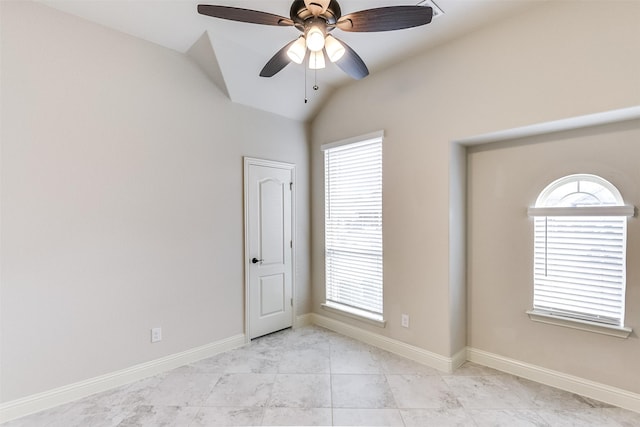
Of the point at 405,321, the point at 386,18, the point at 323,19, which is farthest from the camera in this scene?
the point at 405,321

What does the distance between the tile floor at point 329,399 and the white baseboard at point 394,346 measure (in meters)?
0.08

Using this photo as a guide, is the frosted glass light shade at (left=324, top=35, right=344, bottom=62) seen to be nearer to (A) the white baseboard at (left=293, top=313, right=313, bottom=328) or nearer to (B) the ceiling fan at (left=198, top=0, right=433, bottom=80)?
(B) the ceiling fan at (left=198, top=0, right=433, bottom=80)

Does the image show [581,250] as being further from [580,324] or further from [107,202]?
[107,202]

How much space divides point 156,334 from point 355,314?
6.79ft

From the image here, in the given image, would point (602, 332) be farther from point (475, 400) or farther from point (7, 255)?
point (7, 255)

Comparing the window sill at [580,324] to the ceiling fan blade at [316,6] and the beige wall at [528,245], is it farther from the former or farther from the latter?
the ceiling fan blade at [316,6]

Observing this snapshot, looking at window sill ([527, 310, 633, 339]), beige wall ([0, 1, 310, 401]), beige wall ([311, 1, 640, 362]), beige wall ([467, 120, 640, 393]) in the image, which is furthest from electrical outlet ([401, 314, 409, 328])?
beige wall ([0, 1, 310, 401])

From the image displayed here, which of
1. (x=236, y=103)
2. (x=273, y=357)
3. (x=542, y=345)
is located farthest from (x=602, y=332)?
(x=236, y=103)

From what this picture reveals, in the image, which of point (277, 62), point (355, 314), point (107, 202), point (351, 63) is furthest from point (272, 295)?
point (351, 63)

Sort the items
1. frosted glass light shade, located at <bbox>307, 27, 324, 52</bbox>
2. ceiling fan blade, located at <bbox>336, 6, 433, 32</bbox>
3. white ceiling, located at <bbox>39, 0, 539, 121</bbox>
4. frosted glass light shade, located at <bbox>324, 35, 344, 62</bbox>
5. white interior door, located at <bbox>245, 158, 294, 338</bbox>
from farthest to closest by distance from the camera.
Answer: white interior door, located at <bbox>245, 158, 294, 338</bbox>
white ceiling, located at <bbox>39, 0, 539, 121</bbox>
frosted glass light shade, located at <bbox>324, 35, 344, 62</bbox>
frosted glass light shade, located at <bbox>307, 27, 324, 52</bbox>
ceiling fan blade, located at <bbox>336, 6, 433, 32</bbox>

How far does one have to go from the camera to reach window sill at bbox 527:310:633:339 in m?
2.23

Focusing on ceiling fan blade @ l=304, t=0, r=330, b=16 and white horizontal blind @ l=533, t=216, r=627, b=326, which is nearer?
ceiling fan blade @ l=304, t=0, r=330, b=16

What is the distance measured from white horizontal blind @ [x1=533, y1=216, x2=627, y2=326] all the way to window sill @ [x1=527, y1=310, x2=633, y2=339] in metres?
0.04

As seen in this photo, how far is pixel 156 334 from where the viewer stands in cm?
274
